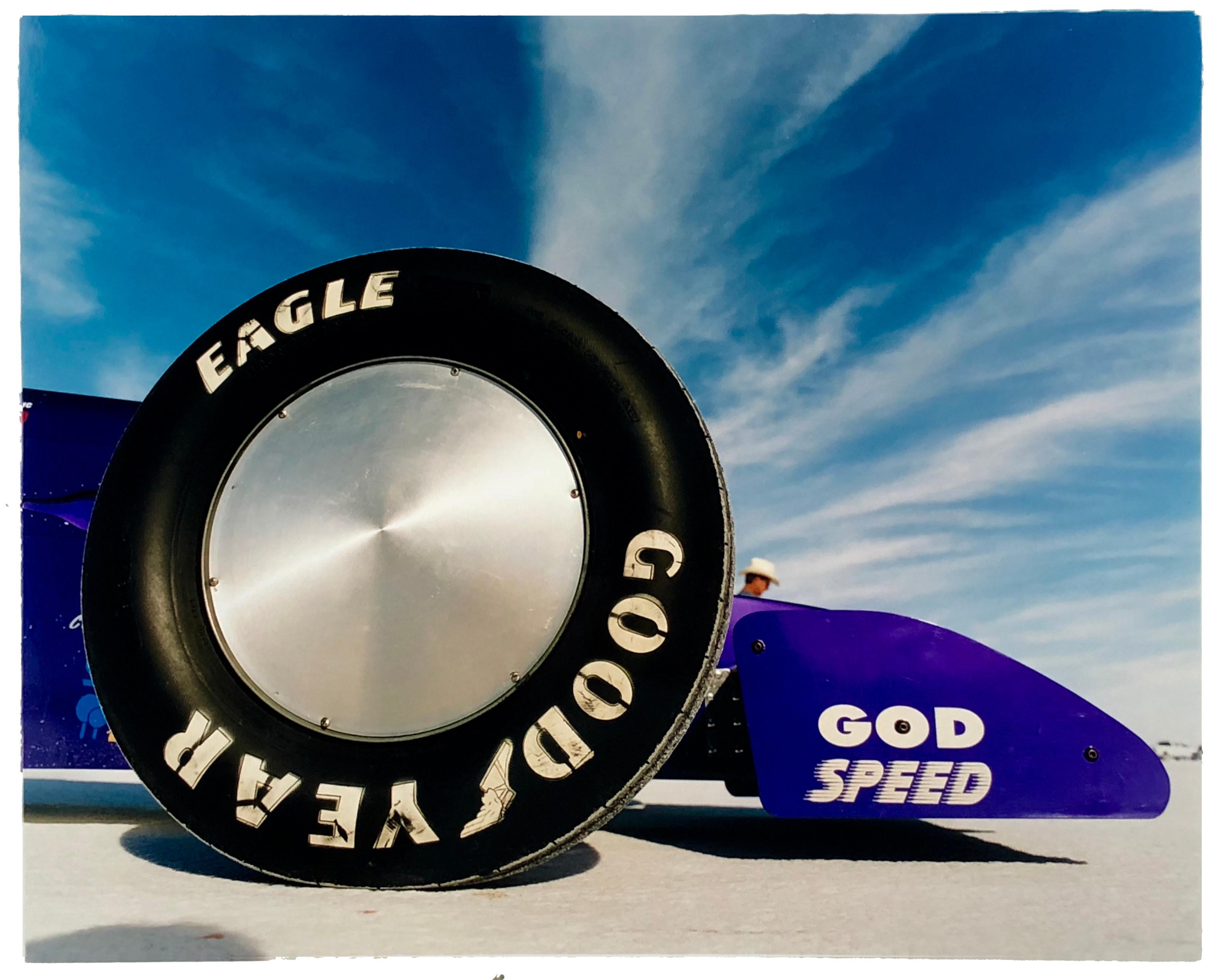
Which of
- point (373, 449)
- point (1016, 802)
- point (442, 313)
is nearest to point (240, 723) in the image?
point (373, 449)

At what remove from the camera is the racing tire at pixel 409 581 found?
1631 millimetres

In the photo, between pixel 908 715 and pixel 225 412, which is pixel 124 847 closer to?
pixel 225 412

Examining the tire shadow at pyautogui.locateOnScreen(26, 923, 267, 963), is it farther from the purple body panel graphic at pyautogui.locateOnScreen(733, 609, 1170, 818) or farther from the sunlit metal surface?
the purple body panel graphic at pyautogui.locateOnScreen(733, 609, 1170, 818)

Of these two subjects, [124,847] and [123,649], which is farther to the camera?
[124,847]

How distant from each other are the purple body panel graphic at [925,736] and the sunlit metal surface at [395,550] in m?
0.67

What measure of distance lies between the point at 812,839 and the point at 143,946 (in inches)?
70.0

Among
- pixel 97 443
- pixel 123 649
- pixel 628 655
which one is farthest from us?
pixel 97 443

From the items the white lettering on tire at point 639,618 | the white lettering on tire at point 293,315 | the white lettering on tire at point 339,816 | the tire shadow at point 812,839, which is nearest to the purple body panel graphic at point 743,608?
the tire shadow at point 812,839

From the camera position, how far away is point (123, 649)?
1779 millimetres

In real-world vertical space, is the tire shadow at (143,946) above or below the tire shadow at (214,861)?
below

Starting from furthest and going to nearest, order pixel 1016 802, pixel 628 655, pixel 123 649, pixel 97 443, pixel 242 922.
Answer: pixel 97 443
pixel 1016 802
pixel 123 649
pixel 628 655
pixel 242 922

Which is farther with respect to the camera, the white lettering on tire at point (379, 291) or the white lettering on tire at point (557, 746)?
the white lettering on tire at point (379, 291)

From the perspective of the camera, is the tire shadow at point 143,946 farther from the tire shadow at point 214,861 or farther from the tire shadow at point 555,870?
the tire shadow at point 555,870

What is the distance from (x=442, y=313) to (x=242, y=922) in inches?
46.6
